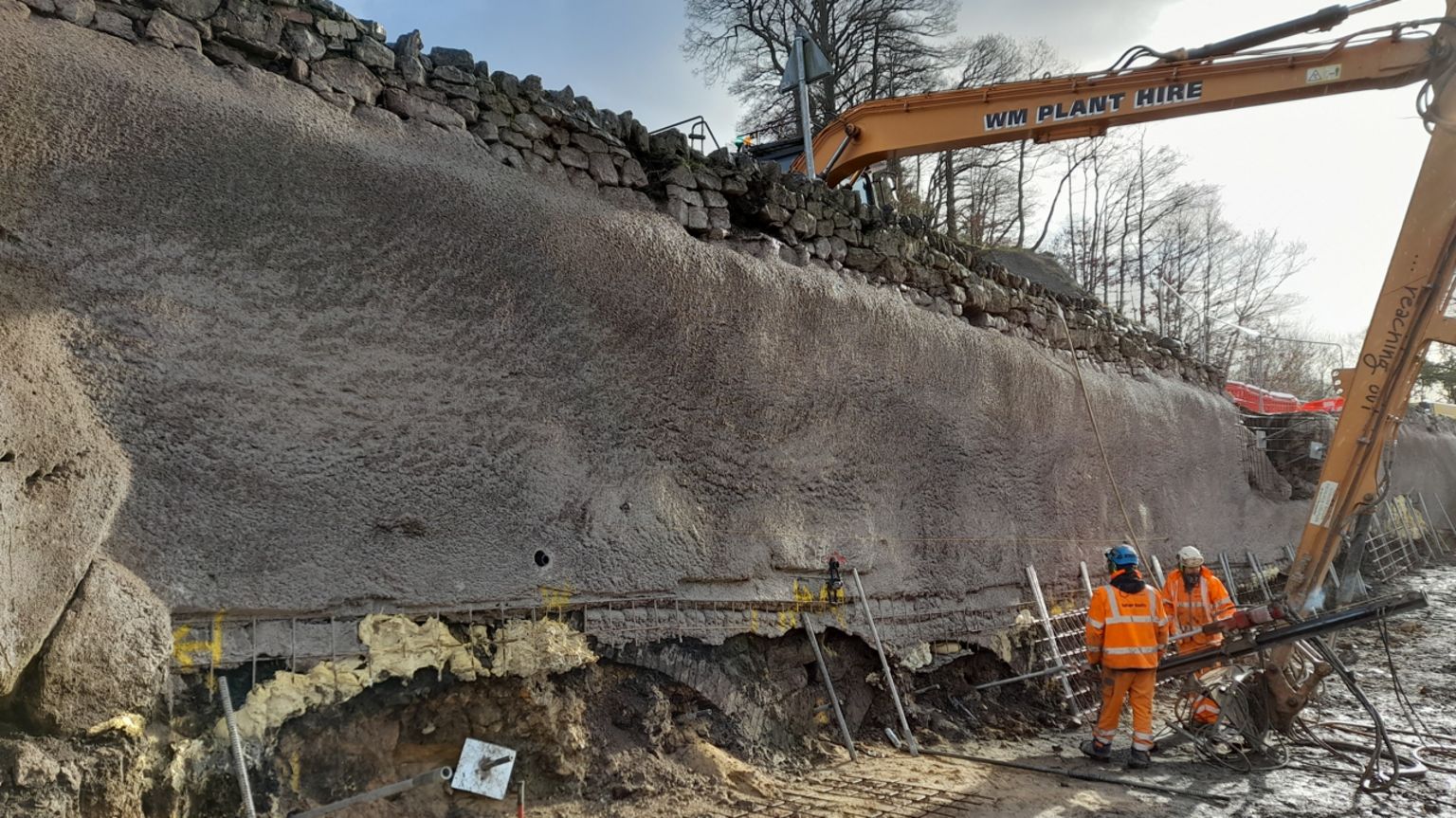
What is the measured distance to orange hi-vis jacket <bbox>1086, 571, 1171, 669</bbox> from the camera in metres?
5.24

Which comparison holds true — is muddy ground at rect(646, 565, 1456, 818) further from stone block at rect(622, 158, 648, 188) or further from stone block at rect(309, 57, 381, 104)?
stone block at rect(309, 57, 381, 104)

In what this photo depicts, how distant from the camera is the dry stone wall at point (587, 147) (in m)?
3.76

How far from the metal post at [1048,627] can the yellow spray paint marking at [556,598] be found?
393 cm

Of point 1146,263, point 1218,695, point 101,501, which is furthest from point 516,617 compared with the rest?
point 1146,263

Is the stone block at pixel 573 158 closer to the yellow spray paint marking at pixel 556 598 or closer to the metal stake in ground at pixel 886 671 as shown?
the yellow spray paint marking at pixel 556 598

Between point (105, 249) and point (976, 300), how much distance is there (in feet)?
18.8

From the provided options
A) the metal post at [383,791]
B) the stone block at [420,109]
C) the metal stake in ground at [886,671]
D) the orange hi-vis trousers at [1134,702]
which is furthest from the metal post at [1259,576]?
the stone block at [420,109]

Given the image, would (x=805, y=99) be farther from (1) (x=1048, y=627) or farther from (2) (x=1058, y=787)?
(2) (x=1058, y=787)

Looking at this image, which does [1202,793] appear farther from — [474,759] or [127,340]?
[127,340]

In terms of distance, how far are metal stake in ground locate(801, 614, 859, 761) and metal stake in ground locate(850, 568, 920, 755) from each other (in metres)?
0.31

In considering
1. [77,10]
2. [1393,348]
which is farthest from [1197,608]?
[77,10]

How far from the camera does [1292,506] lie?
1138cm

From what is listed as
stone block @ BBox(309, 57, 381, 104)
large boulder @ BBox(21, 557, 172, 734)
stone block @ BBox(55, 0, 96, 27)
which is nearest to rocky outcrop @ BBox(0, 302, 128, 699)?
large boulder @ BBox(21, 557, 172, 734)

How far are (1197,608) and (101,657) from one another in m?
5.78
